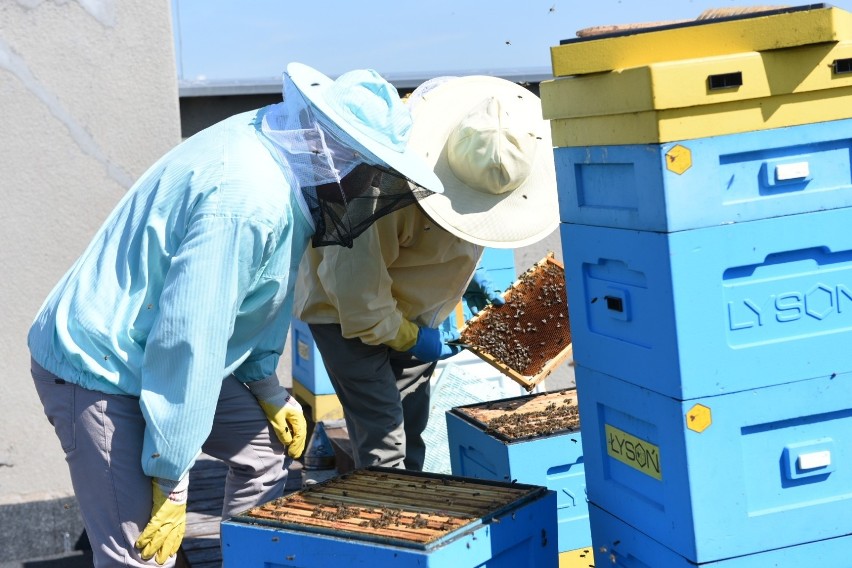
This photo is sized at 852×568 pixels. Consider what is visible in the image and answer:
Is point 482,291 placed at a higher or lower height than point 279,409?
higher

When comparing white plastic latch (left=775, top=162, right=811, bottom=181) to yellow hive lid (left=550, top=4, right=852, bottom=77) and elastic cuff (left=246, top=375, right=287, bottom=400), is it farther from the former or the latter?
elastic cuff (left=246, top=375, right=287, bottom=400)

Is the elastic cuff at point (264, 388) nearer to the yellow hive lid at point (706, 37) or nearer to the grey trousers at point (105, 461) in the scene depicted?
the grey trousers at point (105, 461)

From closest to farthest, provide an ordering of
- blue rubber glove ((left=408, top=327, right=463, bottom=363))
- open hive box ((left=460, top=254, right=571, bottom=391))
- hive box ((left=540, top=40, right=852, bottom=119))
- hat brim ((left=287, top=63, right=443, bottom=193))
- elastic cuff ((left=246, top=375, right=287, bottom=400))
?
hive box ((left=540, top=40, right=852, bottom=119)) → hat brim ((left=287, top=63, right=443, bottom=193)) → elastic cuff ((left=246, top=375, right=287, bottom=400)) → blue rubber glove ((left=408, top=327, right=463, bottom=363)) → open hive box ((left=460, top=254, right=571, bottom=391))

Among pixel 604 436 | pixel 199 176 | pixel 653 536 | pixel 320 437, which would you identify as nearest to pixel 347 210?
pixel 199 176

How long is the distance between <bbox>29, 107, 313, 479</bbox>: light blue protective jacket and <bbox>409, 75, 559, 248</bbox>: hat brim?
68 cm

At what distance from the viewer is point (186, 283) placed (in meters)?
2.08

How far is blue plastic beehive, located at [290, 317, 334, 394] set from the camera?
14.5 feet

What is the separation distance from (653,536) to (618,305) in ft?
1.58

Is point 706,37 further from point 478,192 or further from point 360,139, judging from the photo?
point 478,192

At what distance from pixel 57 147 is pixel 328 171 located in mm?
2333

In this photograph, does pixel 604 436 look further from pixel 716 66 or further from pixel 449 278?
pixel 449 278

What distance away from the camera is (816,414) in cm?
200

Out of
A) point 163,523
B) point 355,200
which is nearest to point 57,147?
point 355,200

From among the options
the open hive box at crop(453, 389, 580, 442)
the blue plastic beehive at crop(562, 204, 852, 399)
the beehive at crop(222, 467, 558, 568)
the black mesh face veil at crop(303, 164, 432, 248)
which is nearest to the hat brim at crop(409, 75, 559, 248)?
the black mesh face veil at crop(303, 164, 432, 248)
